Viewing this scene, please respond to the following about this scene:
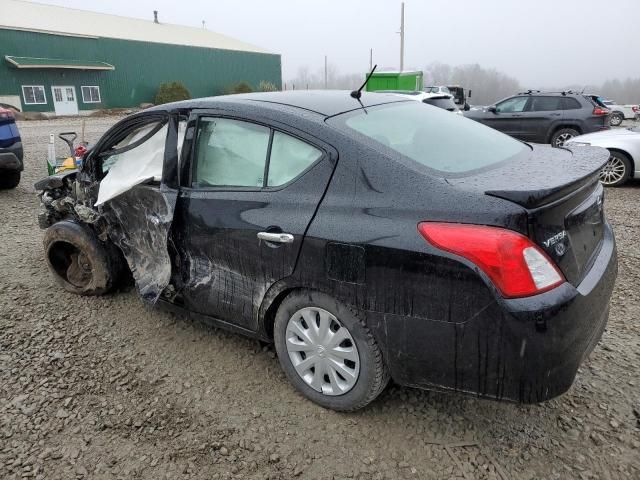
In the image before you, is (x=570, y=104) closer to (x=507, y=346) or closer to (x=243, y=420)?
(x=507, y=346)

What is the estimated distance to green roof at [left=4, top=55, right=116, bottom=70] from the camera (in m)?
27.4

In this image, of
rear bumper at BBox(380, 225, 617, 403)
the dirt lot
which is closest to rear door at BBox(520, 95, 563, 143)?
the dirt lot

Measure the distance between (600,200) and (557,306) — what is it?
3.05ft

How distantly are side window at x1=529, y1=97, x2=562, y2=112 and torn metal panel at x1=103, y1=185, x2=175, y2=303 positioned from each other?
10824 mm

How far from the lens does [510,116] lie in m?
11.7

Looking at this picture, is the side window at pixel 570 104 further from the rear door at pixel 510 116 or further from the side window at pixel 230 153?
the side window at pixel 230 153

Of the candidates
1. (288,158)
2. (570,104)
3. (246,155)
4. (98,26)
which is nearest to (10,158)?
(246,155)

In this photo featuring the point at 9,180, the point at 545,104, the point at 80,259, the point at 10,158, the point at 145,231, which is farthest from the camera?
the point at 545,104

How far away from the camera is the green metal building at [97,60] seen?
28219mm

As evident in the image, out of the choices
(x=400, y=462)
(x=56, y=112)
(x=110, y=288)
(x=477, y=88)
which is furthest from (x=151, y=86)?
(x=477, y=88)

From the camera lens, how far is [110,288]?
12.3ft

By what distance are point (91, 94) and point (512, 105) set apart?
2887 cm

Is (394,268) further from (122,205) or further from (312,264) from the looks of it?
(122,205)

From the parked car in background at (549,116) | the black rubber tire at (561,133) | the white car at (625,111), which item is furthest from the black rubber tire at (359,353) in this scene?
the white car at (625,111)
